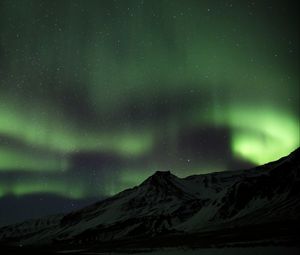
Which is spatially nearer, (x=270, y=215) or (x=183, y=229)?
(x=270, y=215)

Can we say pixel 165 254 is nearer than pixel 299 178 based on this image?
Yes

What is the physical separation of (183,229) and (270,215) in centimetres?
5413

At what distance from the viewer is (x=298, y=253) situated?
35.6 m

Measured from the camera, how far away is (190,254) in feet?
171

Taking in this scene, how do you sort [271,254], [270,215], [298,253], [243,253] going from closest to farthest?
[298,253]
[271,254]
[243,253]
[270,215]

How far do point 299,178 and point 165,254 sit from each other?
15815 cm

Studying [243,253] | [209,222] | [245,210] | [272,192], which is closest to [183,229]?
[209,222]

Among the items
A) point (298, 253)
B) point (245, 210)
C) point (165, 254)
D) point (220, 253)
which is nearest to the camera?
point (298, 253)

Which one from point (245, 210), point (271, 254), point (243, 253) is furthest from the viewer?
point (245, 210)

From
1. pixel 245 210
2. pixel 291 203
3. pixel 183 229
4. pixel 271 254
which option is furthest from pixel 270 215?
pixel 271 254

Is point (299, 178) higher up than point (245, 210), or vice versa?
point (299, 178)

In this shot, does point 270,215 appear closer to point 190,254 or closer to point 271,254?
point 190,254

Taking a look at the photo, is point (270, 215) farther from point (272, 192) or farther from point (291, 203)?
point (272, 192)

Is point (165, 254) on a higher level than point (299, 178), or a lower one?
lower
